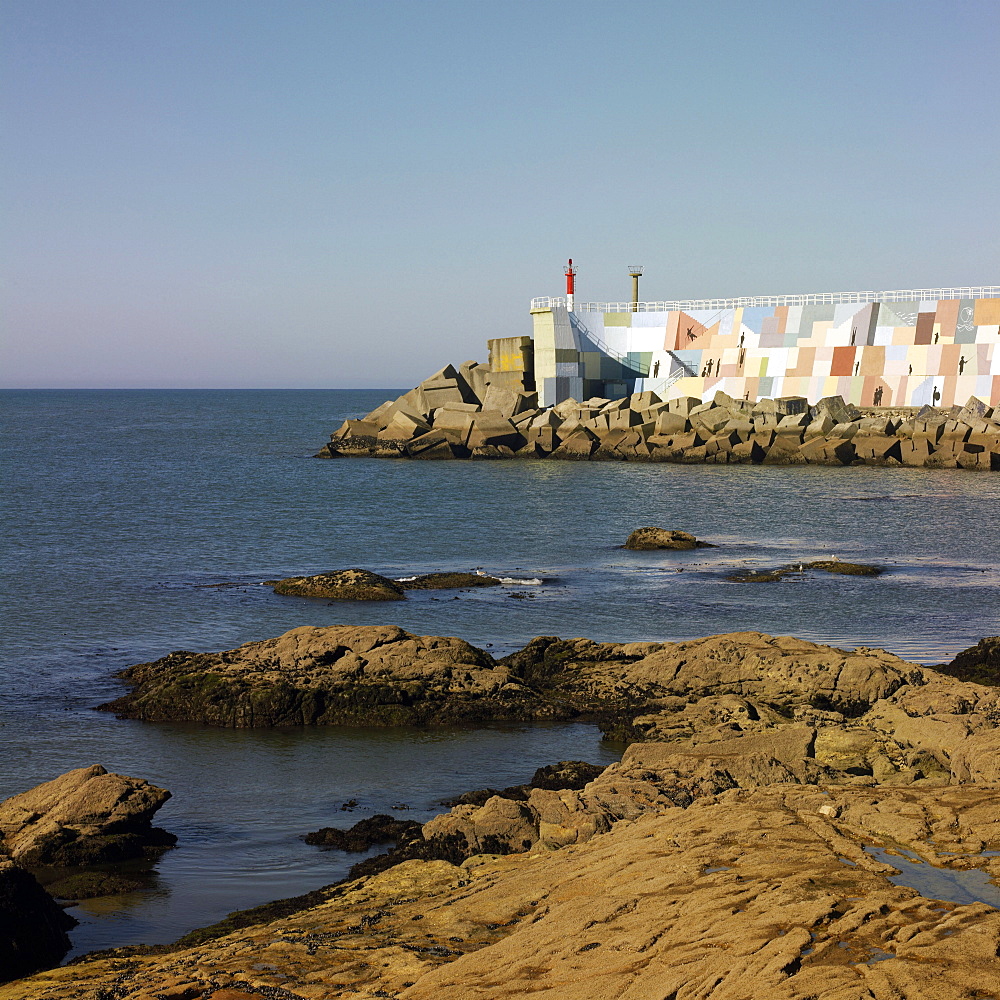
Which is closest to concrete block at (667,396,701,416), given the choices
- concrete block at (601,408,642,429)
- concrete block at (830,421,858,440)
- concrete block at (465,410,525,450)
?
concrete block at (601,408,642,429)

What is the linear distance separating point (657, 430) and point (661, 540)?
2625cm

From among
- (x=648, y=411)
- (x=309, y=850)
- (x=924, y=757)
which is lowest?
(x=309, y=850)

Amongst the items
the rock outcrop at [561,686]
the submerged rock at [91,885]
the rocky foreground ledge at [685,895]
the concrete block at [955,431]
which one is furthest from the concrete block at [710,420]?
the submerged rock at [91,885]

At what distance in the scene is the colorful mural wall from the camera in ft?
164

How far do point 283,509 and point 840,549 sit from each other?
18768 mm

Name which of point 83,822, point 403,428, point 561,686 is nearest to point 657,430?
point 403,428

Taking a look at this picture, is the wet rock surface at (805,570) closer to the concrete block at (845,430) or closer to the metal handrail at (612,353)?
the concrete block at (845,430)

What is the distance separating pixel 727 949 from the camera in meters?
5.71

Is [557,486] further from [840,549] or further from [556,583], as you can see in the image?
[556,583]

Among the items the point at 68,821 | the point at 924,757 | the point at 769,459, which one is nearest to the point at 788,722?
the point at 924,757

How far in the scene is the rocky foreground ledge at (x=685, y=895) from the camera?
561cm

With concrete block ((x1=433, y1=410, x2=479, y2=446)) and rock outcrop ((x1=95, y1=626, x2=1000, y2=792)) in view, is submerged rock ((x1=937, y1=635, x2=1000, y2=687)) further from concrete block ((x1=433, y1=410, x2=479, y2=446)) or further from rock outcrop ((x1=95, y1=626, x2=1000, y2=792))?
concrete block ((x1=433, y1=410, x2=479, y2=446))

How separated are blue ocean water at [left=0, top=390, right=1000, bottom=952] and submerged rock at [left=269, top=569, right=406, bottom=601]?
1.86 feet

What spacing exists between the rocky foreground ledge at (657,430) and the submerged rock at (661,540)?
77.7ft
